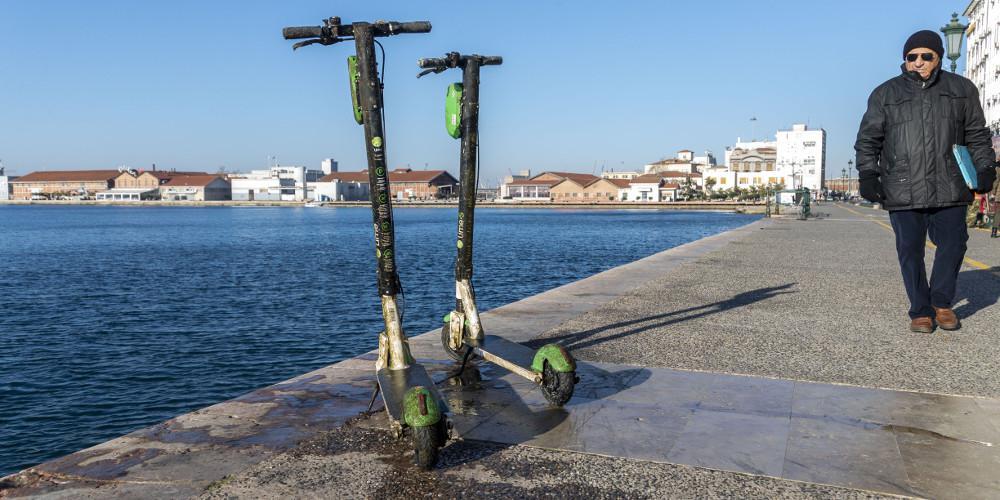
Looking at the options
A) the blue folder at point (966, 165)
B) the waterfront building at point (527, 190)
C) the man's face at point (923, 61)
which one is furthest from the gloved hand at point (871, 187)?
the waterfront building at point (527, 190)

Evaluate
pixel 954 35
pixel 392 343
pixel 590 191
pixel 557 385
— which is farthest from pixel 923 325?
pixel 590 191

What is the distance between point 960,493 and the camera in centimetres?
346

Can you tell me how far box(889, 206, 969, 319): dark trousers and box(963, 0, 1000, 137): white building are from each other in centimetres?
4976

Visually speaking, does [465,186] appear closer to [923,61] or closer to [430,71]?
[430,71]

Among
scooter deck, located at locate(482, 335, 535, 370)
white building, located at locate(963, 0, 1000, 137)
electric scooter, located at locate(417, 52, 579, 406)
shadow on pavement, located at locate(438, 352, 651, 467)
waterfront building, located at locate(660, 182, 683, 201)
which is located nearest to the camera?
shadow on pavement, located at locate(438, 352, 651, 467)

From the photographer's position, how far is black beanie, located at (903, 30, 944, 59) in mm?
7109

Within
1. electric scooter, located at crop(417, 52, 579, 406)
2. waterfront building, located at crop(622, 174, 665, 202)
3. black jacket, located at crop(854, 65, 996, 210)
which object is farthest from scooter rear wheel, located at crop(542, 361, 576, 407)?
Answer: waterfront building, located at crop(622, 174, 665, 202)

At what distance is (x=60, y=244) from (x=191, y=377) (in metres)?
49.6

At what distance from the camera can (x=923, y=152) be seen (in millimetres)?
7238

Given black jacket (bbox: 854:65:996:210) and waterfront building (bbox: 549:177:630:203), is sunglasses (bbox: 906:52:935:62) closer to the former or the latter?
black jacket (bbox: 854:65:996:210)

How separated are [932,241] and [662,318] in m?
2.91

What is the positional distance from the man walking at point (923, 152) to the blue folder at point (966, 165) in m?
0.05

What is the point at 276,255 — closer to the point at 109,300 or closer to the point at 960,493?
the point at 109,300

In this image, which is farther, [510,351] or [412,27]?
[510,351]
